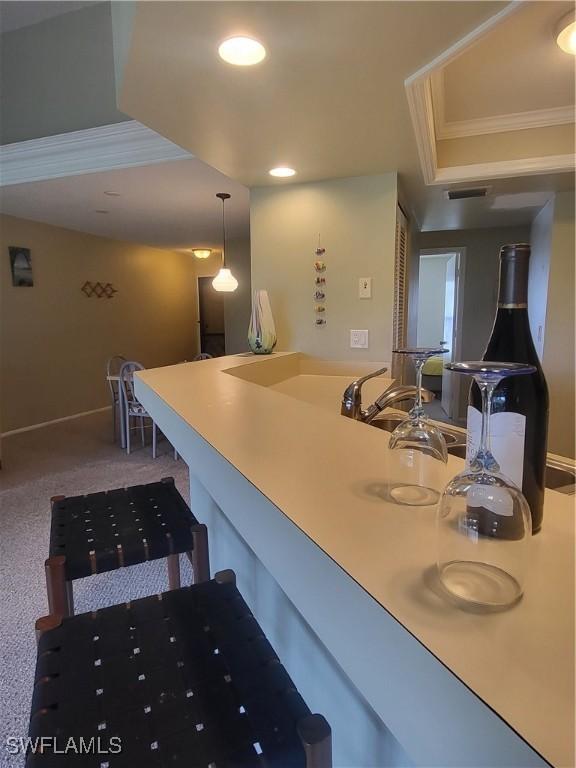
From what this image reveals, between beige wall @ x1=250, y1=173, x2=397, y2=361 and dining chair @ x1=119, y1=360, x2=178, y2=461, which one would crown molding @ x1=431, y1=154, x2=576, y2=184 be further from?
dining chair @ x1=119, y1=360, x2=178, y2=461

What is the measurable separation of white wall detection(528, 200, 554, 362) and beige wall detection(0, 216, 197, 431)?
524 cm

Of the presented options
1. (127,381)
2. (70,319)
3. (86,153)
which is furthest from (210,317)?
(86,153)

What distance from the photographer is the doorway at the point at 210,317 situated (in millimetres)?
8391

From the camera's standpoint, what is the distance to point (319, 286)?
9.41 ft

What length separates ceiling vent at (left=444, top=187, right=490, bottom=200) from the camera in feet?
9.72

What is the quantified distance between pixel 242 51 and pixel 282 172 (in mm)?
1277

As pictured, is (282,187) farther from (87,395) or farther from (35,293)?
(87,395)

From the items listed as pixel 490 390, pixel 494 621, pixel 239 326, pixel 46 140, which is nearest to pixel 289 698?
pixel 494 621

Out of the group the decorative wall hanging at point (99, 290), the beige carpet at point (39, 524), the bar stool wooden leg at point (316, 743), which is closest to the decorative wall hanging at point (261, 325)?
the beige carpet at point (39, 524)

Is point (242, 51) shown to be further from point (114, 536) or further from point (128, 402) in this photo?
point (128, 402)

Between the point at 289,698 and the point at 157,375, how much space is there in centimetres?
153

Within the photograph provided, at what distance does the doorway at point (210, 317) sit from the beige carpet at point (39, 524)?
3603 millimetres

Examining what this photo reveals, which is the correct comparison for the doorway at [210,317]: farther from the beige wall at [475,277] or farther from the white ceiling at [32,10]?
the white ceiling at [32,10]

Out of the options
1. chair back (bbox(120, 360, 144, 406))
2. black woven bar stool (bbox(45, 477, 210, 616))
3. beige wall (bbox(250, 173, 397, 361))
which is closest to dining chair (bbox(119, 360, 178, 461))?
chair back (bbox(120, 360, 144, 406))
